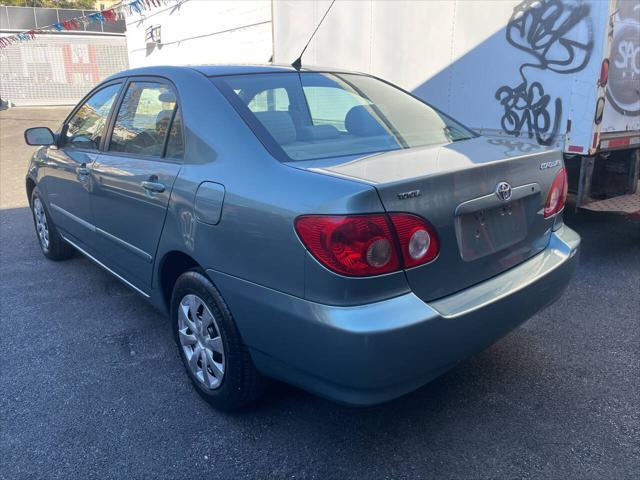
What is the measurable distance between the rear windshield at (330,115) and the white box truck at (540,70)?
1.46m

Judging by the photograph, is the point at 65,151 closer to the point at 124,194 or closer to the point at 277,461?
the point at 124,194

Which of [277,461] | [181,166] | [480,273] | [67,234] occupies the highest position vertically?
[181,166]

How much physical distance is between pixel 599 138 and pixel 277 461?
420 centimetres

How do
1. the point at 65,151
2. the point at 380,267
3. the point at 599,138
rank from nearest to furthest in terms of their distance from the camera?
1. the point at 380,267
2. the point at 65,151
3. the point at 599,138

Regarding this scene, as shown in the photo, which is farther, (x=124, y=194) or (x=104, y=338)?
(x=104, y=338)

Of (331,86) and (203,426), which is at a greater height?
(331,86)

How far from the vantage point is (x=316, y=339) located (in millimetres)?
2068

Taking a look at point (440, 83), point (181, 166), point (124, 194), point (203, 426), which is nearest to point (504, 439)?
point (203, 426)

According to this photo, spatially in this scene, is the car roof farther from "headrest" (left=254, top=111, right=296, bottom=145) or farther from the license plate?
the license plate

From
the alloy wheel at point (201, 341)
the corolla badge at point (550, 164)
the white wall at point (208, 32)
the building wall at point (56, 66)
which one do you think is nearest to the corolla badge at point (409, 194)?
the corolla badge at point (550, 164)

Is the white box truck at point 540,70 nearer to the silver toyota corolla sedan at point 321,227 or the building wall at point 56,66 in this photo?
the silver toyota corolla sedan at point 321,227

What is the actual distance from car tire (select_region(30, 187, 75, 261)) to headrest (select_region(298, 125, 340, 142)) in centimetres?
303

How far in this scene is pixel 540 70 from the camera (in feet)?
17.4

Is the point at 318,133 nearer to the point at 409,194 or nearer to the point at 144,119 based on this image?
the point at 409,194
